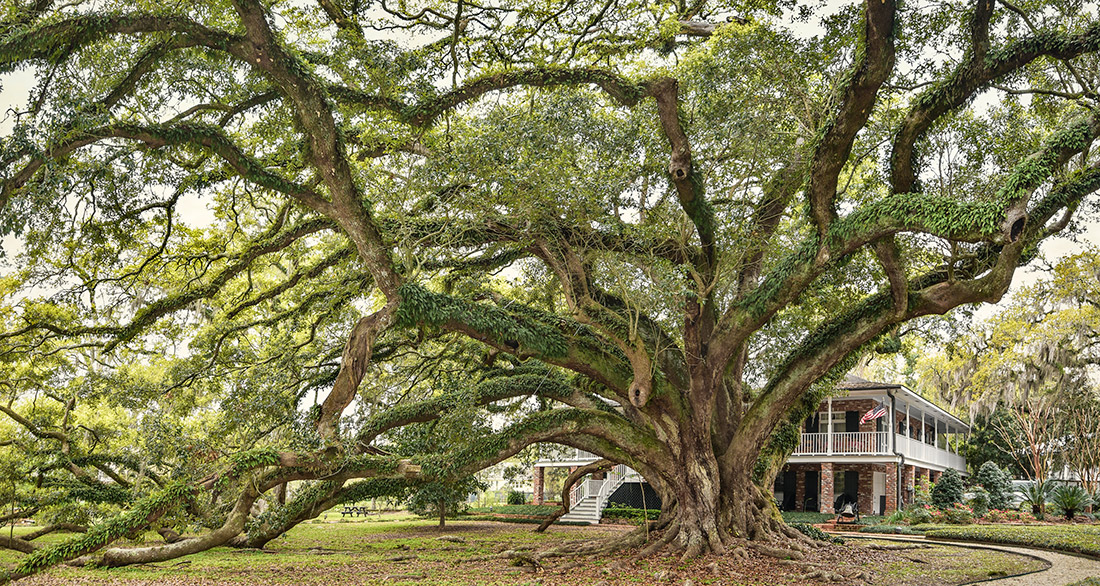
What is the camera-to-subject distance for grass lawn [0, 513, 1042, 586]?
34.2 feet

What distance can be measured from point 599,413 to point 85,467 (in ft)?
37.1

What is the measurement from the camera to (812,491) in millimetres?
29000

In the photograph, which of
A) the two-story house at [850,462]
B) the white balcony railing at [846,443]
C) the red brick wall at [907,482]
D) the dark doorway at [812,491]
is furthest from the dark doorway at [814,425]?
the red brick wall at [907,482]

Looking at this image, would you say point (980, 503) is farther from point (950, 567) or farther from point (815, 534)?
point (950, 567)

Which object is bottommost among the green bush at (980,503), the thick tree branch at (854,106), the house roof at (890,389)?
the green bush at (980,503)

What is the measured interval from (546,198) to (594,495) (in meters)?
19.6

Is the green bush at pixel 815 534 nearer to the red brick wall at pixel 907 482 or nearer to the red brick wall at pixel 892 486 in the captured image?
the red brick wall at pixel 892 486

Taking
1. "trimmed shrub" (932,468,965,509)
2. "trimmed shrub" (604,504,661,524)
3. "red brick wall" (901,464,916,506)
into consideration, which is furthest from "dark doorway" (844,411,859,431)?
"trimmed shrub" (604,504,661,524)


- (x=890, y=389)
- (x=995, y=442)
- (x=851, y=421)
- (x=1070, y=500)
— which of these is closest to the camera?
(x=1070, y=500)

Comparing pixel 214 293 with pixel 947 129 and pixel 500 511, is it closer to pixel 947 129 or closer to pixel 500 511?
pixel 947 129

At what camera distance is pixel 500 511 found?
30969 mm

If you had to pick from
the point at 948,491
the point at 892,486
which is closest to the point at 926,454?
the point at 892,486

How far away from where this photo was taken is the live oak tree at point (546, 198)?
9.63 meters

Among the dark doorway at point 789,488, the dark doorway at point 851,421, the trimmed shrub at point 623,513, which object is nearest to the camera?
the trimmed shrub at point 623,513
